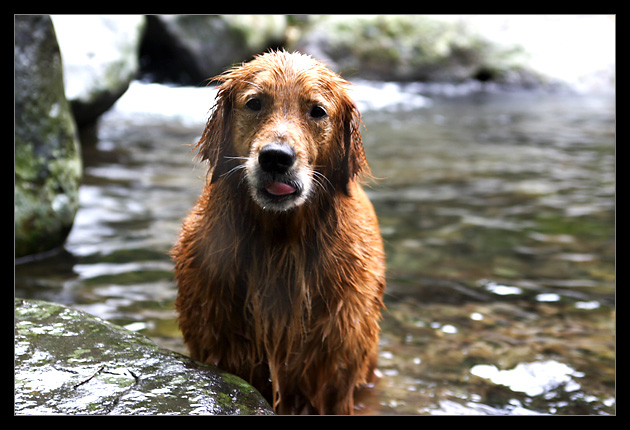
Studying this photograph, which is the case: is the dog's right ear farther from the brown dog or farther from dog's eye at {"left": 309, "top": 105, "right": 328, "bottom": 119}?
dog's eye at {"left": 309, "top": 105, "right": 328, "bottom": 119}

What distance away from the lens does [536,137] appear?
42.1 ft

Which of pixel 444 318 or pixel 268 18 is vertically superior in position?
pixel 268 18

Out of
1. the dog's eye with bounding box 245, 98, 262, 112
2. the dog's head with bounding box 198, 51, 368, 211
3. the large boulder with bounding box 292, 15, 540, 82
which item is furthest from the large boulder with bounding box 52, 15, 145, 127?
the large boulder with bounding box 292, 15, 540, 82

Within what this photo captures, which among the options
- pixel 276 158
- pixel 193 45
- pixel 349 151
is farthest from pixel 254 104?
pixel 193 45

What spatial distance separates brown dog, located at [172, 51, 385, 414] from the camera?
358 centimetres

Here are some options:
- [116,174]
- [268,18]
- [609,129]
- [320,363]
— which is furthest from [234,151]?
[268,18]

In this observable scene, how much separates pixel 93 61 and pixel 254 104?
703cm

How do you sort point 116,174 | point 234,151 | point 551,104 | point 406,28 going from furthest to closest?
point 406,28 → point 551,104 → point 116,174 → point 234,151

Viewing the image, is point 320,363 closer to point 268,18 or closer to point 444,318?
point 444,318

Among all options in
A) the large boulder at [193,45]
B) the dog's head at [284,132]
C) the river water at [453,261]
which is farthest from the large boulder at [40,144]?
the large boulder at [193,45]

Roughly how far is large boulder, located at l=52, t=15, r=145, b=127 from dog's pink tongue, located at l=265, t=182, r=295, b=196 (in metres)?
6.87

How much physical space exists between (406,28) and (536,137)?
9159 mm

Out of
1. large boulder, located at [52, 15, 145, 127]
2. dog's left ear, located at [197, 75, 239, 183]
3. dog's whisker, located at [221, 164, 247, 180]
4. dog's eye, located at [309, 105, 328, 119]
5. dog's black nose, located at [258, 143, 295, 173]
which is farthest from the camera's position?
large boulder, located at [52, 15, 145, 127]

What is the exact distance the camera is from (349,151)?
12.6 ft
